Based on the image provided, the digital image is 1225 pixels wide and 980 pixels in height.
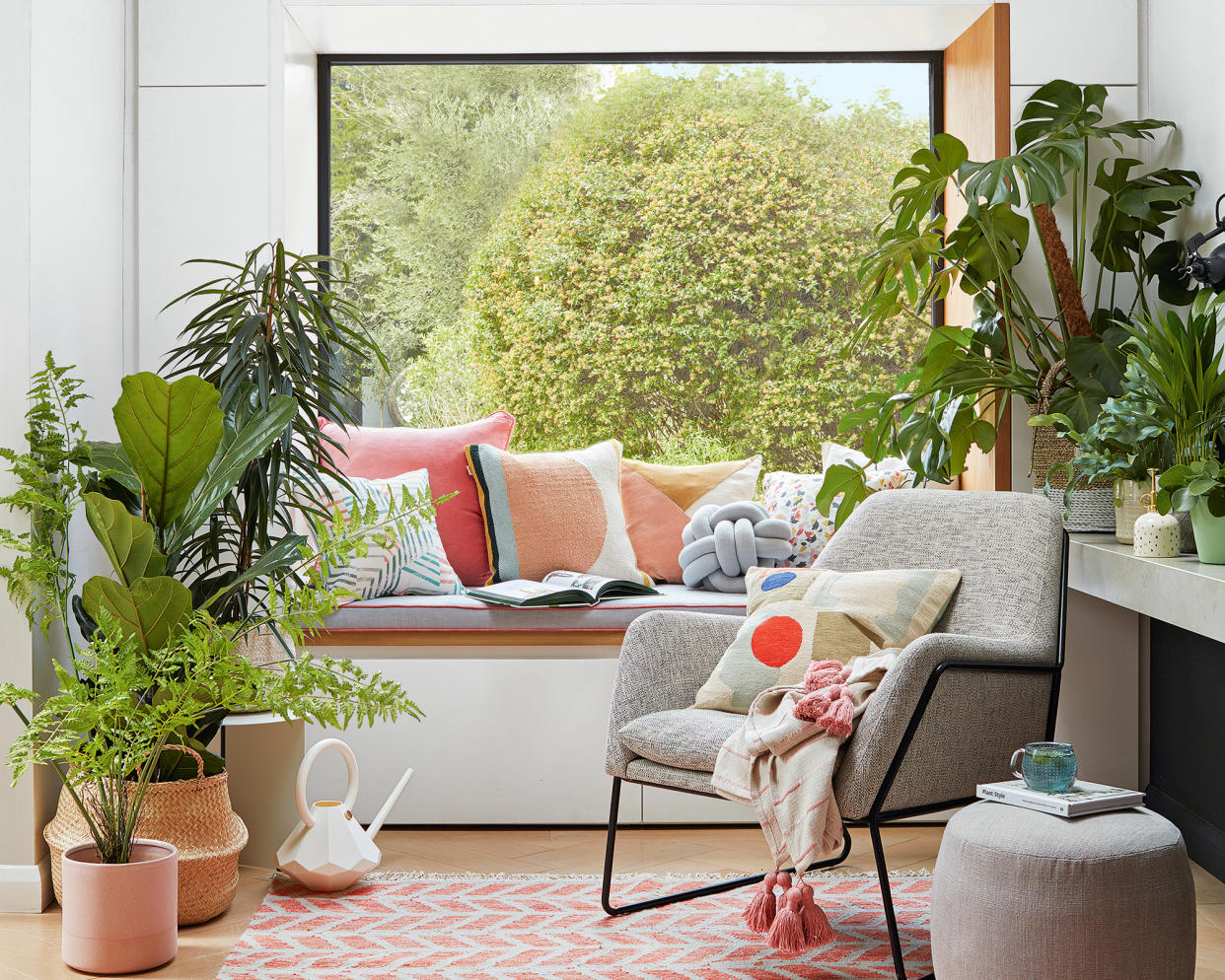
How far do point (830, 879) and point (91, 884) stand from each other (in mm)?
1600

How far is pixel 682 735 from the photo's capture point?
2.22m

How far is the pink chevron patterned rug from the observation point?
2.18m

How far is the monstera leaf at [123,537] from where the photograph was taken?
2236mm

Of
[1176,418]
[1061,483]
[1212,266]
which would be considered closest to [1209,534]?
[1176,418]

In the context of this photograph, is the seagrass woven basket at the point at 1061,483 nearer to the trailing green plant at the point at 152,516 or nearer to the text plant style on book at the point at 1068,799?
the text plant style on book at the point at 1068,799

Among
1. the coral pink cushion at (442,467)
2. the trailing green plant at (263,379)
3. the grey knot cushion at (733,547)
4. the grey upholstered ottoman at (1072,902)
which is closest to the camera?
the grey upholstered ottoman at (1072,902)

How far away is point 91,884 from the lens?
217cm

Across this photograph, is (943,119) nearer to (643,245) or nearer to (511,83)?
(643,245)

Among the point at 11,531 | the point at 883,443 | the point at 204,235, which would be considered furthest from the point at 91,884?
the point at 883,443

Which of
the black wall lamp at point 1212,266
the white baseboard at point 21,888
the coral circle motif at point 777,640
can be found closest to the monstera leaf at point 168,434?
the white baseboard at point 21,888

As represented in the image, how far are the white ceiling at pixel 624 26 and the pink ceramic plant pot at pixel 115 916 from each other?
2.37m

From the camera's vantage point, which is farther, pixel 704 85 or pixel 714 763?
pixel 704 85

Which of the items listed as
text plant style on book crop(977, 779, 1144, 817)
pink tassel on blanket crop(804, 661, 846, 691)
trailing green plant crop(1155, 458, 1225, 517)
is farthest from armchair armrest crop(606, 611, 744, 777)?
trailing green plant crop(1155, 458, 1225, 517)

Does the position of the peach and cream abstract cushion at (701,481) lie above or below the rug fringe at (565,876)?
above
